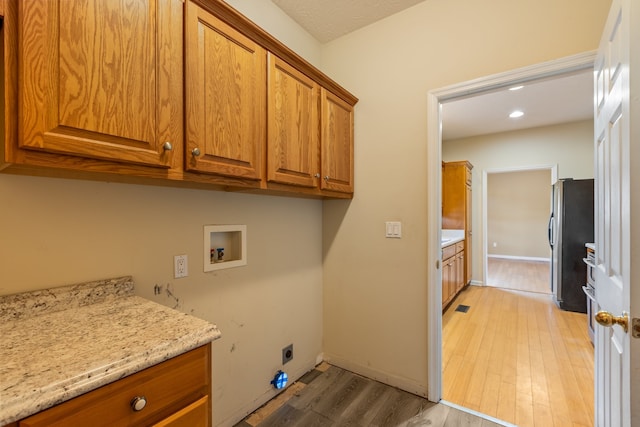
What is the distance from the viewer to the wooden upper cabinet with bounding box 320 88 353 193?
1.92 meters

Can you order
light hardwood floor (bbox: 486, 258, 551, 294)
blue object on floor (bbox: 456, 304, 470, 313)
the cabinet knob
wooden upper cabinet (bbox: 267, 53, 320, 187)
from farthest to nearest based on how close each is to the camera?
light hardwood floor (bbox: 486, 258, 551, 294)
blue object on floor (bbox: 456, 304, 470, 313)
wooden upper cabinet (bbox: 267, 53, 320, 187)
the cabinet knob

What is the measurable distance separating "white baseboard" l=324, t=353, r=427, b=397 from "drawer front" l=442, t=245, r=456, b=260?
1.65 meters

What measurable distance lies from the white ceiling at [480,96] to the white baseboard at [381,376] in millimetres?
2013

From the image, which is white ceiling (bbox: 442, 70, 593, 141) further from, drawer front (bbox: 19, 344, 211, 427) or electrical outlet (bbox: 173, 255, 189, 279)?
drawer front (bbox: 19, 344, 211, 427)

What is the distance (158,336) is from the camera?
32.8 inches

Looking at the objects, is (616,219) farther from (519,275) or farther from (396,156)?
(519,275)

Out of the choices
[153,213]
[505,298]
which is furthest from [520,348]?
[153,213]

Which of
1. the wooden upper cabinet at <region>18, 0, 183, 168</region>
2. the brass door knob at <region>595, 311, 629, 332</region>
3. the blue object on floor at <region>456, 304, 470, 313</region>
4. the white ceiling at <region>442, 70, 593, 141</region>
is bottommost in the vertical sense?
the blue object on floor at <region>456, 304, 470, 313</region>

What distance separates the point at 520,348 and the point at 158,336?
3045mm

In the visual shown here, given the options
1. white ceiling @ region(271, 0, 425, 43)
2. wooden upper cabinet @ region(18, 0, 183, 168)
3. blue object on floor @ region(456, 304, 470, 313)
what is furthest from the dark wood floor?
white ceiling @ region(271, 0, 425, 43)

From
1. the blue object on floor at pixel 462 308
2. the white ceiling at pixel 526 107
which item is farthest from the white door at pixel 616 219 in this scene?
the blue object on floor at pixel 462 308

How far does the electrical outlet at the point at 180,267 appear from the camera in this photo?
1424mm

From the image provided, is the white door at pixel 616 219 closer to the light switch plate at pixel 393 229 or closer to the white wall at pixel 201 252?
the light switch plate at pixel 393 229

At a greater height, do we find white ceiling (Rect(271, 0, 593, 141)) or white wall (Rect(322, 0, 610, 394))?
white ceiling (Rect(271, 0, 593, 141))
